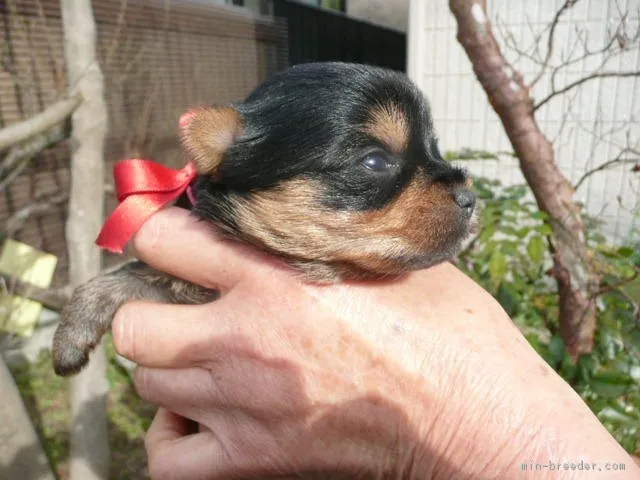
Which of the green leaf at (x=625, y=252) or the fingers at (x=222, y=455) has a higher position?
the green leaf at (x=625, y=252)

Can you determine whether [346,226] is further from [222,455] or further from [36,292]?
[36,292]

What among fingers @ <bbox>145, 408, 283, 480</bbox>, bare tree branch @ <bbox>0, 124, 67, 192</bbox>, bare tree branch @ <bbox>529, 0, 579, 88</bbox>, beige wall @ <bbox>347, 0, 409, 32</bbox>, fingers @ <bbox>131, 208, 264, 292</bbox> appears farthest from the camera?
beige wall @ <bbox>347, 0, 409, 32</bbox>

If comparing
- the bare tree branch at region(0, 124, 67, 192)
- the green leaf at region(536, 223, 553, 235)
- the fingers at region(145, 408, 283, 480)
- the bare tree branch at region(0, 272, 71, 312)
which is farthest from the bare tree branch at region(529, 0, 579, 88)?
the bare tree branch at region(0, 272, 71, 312)

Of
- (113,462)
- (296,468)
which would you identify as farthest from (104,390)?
(296,468)

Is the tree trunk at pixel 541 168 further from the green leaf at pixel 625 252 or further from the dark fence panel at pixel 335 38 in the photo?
the dark fence panel at pixel 335 38

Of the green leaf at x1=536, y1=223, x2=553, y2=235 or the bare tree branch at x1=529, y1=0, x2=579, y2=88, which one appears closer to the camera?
the green leaf at x1=536, y1=223, x2=553, y2=235

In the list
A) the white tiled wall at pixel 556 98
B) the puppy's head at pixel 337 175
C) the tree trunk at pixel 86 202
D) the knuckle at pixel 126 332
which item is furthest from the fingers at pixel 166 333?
the white tiled wall at pixel 556 98

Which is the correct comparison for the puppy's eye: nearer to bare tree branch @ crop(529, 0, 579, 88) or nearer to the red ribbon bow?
the red ribbon bow

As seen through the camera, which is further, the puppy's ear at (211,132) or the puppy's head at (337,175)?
the puppy's ear at (211,132)
